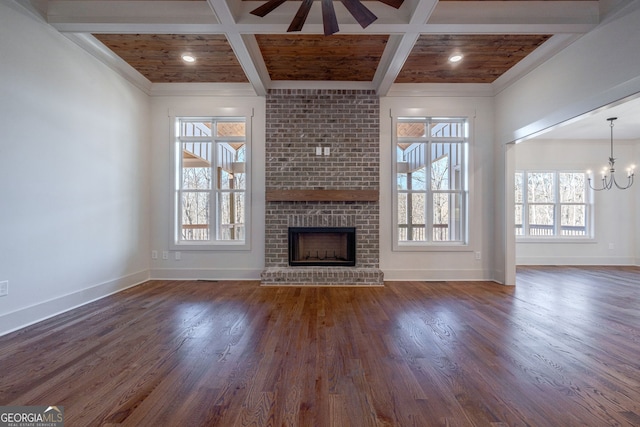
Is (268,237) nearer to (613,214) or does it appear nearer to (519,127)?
(519,127)

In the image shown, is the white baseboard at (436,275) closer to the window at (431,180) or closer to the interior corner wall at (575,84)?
the interior corner wall at (575,84)

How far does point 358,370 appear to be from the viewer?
1.81 meters

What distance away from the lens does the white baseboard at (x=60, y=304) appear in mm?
2408

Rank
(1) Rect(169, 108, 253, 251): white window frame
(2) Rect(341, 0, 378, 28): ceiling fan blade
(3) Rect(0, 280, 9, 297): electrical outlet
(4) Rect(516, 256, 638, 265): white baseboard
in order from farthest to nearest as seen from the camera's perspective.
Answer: (4) Rect(516, 256, 638, 265): white baseboard, (1) Rect(169, 108, 253, 251): white window frame, (3) Rect(0, 280, 9, 297): electrical outlet, (2) Rect(341, 0, 378, 28): ceiling fan blade

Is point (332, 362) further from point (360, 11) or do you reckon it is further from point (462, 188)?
point (462, 188)

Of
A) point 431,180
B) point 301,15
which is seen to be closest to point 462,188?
point 431,180

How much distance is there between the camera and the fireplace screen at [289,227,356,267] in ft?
14.4

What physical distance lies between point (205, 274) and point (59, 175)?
2.25 metres

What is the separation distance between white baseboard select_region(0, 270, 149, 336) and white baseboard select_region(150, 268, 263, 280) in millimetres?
376

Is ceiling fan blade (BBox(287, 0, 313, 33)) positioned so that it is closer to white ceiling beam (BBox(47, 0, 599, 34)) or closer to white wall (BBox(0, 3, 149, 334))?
white ceiling beam (BBox(47, 0, 599, 34))

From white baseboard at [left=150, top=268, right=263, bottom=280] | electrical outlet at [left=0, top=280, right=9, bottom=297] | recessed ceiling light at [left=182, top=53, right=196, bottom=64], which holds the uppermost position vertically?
recessed ceiling light at [left=182, top=53, right=196, bottom=64]

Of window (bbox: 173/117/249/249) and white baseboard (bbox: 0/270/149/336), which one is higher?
window (bbox: 173/117/249/249)

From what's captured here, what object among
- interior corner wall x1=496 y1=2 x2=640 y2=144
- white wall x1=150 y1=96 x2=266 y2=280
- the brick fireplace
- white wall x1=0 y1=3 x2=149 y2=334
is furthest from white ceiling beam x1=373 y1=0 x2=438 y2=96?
white wall x1=0 y1=3 x2=149 y2=334

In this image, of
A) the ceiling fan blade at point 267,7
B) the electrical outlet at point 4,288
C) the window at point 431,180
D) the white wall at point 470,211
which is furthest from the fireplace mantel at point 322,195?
the electrical outlet at point 4,288
